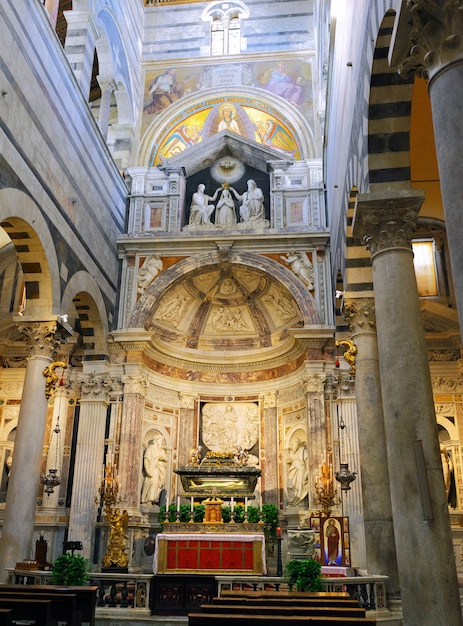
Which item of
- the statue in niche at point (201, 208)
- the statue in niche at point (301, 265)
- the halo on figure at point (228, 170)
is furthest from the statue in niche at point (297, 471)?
the halo on figure at point (228, 170)

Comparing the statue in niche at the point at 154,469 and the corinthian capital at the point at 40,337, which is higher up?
the corinthian capital at the point at 40,337

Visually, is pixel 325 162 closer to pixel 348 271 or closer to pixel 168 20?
pixel 348 271

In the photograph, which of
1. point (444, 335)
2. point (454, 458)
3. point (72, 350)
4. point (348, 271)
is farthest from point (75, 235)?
point (454, 458)

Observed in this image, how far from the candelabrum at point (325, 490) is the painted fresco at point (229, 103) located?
32.8ft

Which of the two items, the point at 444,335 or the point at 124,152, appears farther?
the point at 124,152

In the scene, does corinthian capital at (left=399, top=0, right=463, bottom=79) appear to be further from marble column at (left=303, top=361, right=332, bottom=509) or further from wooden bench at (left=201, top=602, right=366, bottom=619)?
marble column at (left=303, top=361, right=332, bottom=509)

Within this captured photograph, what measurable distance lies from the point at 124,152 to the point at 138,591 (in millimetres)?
13174

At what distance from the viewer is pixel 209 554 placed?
496 inches

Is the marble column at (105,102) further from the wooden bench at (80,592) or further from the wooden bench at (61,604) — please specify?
the wooden bench at (61,604)

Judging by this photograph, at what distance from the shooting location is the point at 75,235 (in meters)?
14.0

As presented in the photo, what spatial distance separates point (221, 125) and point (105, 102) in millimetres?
3990

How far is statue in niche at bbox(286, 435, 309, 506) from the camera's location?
53.1 ft

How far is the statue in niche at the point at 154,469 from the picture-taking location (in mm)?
16438

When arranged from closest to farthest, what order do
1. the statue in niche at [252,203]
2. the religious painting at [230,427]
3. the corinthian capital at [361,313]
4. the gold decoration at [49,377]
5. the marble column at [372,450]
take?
1. the marble column at [372,450]
2. the corinthian capital at [361,313]
3. the gold decoration at [49,377]
4. the religious painting at [230,427]
5. the statue in niche at [252,203]
